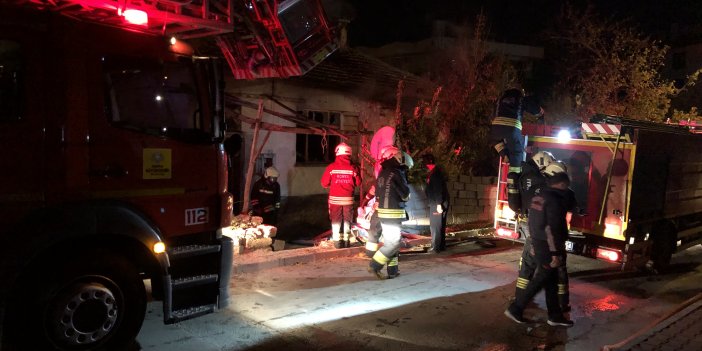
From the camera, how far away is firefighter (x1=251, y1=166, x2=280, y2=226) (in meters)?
8.91

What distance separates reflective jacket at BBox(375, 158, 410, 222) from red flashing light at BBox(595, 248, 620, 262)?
8.61 ft

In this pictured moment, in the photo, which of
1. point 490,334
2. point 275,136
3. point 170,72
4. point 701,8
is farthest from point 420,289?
point 701,8

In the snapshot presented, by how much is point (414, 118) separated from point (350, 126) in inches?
96.9

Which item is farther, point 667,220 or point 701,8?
point 701,8

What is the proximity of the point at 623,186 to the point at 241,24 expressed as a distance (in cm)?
508

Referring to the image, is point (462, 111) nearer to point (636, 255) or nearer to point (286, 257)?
point (636, 255)

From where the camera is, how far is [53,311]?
3943mm

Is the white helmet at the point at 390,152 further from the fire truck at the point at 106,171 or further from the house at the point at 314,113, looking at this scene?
the house at the point at 314,113

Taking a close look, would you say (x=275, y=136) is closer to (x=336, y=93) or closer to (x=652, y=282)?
(x=336, y=93)

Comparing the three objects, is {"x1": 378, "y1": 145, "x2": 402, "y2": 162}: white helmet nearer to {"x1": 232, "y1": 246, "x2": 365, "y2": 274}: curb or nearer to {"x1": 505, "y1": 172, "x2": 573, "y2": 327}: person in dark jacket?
{"x1": 232, "y1": 246, "x2": 365, "y2": 274}: curb

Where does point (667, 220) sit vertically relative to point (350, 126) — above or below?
below

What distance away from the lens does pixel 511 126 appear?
777 centimetres

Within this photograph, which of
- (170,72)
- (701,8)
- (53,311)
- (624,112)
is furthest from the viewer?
(701,8)

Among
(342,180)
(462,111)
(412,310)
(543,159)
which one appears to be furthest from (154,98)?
(462,111)
